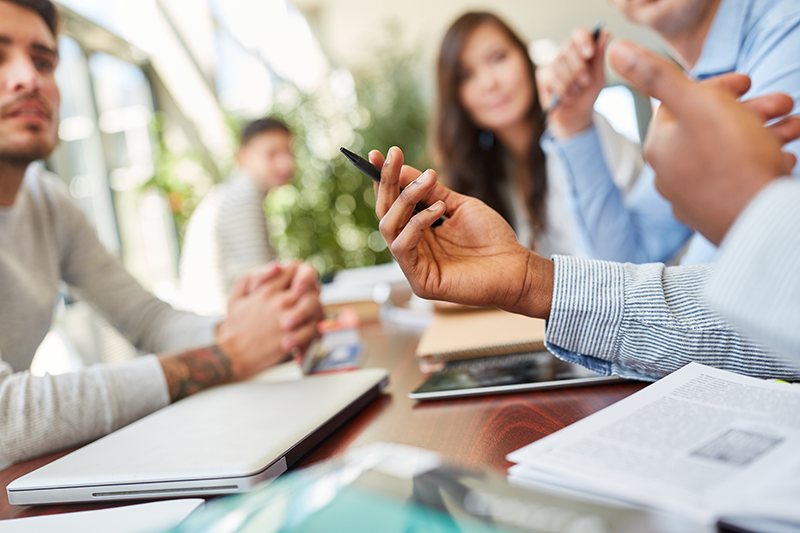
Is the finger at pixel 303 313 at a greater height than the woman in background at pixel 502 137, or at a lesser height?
lesser

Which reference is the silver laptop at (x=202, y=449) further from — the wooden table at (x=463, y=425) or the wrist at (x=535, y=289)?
the wrist at (x=535, y=289)

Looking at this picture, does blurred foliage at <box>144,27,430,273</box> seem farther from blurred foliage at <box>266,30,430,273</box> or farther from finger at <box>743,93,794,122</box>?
finger at <box>743,93,794,122</box>

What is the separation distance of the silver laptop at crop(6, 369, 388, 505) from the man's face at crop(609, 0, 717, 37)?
90 centimetres

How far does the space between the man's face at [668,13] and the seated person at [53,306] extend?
2.66 ft

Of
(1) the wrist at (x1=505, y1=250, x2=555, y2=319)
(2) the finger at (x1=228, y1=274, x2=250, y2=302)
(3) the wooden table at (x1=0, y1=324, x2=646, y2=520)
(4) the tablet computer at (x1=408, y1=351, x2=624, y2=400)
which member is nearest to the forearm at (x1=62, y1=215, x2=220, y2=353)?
(2) the finger at (x1=228, y1=274, x2=250, y2=302)

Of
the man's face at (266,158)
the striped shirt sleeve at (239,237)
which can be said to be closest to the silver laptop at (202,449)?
the striped shirt sleeve at (239,237)

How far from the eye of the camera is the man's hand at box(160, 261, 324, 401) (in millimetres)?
760

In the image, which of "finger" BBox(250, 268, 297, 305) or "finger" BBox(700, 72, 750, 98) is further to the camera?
"finger" BBox(250, 268, 297, 305)

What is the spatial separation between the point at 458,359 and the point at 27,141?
31.1 inches

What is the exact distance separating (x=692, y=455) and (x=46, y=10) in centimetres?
116

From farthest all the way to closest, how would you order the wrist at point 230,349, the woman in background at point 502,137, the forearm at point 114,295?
1. the woman in background at point 502,137
2. the forearm at point 114,295
3. the wrist at point 230,349

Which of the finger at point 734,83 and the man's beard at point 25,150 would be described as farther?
the man's beard at point 25,150

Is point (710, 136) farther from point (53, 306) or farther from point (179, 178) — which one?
point (179, 178)

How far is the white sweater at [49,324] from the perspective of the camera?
0.62 meters
